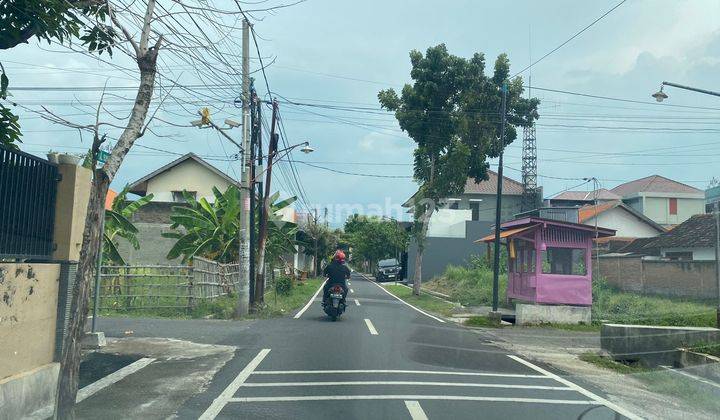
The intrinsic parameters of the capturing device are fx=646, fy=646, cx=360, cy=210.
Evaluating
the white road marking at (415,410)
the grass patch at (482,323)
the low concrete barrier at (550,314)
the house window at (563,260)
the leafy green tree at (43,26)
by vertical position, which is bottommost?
the white road marking at (415,410)

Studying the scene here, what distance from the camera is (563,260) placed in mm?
21203

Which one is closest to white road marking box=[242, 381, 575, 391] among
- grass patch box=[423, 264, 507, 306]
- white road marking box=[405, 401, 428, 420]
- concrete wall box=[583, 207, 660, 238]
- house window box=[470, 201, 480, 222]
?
white road marking box=[405, 401, 428, 420]

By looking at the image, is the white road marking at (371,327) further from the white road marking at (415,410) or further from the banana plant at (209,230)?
the banana plant at (209,230)

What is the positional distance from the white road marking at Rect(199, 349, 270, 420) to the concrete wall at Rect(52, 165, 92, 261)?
268 centimetres

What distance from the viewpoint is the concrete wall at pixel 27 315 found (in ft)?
23.1

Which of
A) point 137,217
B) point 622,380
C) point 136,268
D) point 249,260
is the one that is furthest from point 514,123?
point 137,217

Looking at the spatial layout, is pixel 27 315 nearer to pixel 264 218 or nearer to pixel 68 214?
pixel 68 214

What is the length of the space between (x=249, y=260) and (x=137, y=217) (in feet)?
70.4

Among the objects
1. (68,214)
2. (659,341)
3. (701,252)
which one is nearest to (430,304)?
(701,252)

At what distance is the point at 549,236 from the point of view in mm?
20422

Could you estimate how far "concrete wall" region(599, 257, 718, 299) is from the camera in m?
23.5

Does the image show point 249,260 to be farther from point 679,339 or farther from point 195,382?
point 679,339

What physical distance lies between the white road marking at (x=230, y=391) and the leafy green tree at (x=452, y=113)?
69.6 feet

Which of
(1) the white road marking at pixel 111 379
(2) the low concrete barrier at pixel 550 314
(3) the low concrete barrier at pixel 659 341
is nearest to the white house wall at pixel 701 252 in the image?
(2) the low concrete barrier at pixel 550 314
